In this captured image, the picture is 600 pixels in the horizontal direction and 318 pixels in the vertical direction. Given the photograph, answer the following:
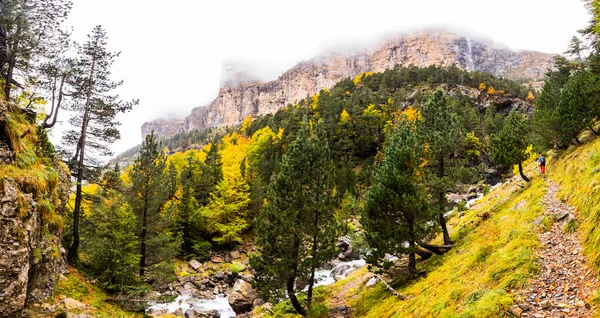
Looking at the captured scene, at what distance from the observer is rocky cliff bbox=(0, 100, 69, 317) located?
9258 mm

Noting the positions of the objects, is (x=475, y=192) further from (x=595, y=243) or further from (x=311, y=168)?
(x=595, y=243)

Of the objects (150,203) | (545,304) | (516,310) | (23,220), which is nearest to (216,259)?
(150,203)

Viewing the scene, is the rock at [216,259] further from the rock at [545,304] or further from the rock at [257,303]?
the rock at [545,304]

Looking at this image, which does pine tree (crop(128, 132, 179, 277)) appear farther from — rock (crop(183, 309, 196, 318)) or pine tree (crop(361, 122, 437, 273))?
pine tree (crop(361, 122, 437, 273))

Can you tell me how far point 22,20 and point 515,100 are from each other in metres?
88.8

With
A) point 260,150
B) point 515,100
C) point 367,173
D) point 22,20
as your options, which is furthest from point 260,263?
point 515,100

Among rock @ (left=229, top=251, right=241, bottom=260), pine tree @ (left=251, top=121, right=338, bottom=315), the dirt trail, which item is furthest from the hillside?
rock @ (left=229, top=251, right=241, bottom=260)

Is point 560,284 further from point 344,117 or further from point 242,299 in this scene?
point 344,117

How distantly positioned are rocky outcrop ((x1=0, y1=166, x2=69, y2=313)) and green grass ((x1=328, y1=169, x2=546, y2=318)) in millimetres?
13216

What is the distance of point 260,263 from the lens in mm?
15531

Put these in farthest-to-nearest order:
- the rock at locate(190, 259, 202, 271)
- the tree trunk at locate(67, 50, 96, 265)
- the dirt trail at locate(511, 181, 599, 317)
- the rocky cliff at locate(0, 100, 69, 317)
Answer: the rock at locate(190, 259, 202, 271) → the tree trunk at locate(67, 50, 96, 265) → the rocky cliff at locate(0, 100, 69, 317) → the dirt trail at locate(511, 181, 599, 317)

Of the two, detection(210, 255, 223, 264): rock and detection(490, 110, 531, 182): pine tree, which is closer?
detection(490, 110, 531, 182): pine tree

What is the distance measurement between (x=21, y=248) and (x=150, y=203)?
48.0 feet

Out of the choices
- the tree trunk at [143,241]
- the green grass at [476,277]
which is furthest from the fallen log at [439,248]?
the tree trunk at [143,241]
